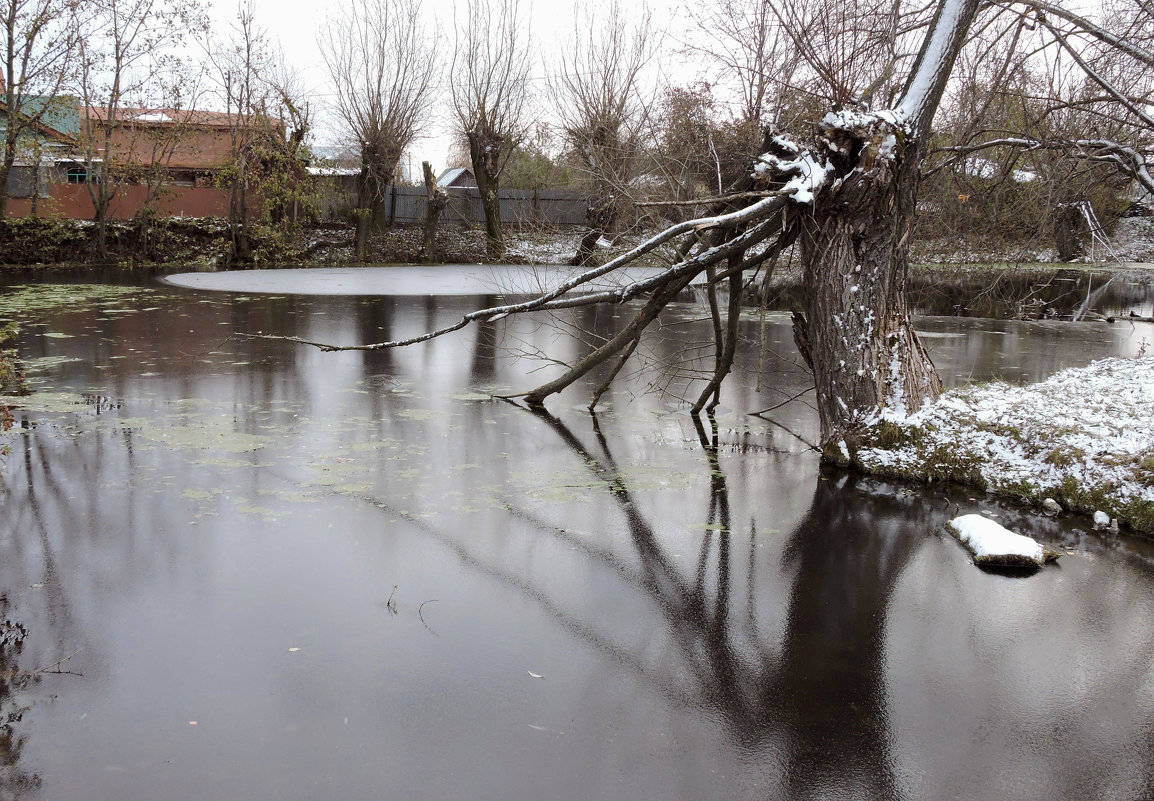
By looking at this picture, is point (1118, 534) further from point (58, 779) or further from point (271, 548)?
point (58, 779)

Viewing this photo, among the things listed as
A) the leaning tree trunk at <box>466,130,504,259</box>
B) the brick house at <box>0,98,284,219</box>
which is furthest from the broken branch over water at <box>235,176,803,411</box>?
the leaning tree trunk at <box>466,130,504,259</box>

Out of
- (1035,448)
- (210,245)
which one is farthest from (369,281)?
(1035,448)

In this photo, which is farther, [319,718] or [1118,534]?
[1118,534]

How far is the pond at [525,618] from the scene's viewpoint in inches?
129

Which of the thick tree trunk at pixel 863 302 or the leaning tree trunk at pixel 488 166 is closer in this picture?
the thick tree trunk at pixel 863 302

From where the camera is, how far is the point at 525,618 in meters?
4.45

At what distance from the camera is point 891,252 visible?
7.07 m

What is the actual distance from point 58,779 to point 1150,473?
20.9 ft

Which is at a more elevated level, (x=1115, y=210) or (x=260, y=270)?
(x=1115, y=210)

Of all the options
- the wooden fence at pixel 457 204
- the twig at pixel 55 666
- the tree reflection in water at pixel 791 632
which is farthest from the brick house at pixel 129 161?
the twig at pixel 55 666

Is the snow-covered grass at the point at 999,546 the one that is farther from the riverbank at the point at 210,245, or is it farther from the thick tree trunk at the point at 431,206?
the thick tree trunk at the point at 431,206

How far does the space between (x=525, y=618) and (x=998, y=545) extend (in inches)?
114

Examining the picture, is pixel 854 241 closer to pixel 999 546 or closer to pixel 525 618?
pixel 999 546

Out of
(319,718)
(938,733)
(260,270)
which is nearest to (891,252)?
(938,733)
